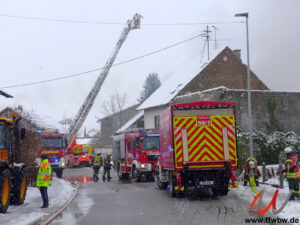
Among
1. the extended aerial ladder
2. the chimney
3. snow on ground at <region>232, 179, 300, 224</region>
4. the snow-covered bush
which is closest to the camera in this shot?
snow on ground at <region>232, 179, 300, 224</region>

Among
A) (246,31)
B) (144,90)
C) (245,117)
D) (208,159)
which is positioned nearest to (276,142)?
(245,117)

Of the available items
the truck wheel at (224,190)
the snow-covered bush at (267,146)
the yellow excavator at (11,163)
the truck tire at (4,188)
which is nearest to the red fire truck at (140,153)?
the snow-covered bush at (267,146)

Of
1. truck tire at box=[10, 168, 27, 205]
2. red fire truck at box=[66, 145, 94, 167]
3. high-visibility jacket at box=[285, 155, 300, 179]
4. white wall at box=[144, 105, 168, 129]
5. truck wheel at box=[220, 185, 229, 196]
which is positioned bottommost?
red fire truck at box=[66, 145, 94, 167]

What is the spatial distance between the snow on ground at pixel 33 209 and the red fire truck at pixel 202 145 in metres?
4.00

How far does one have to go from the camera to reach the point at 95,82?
33.8 m

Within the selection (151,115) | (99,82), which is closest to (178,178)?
(99,82)

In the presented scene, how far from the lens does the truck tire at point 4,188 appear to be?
1126cm

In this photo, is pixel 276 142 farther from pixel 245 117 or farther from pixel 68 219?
pixel 68 219

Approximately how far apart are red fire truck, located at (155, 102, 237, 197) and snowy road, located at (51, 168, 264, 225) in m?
0.67

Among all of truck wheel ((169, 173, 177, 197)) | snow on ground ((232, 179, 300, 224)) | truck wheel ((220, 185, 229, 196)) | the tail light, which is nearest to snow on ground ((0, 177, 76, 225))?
truck wheel ((169, 173, 177, 197))

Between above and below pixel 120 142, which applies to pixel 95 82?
above

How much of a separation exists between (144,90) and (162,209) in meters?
78.1

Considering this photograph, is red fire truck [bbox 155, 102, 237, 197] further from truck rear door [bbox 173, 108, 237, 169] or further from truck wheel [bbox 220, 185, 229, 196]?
truck wheel [bbox 220, 185, 229, 196]

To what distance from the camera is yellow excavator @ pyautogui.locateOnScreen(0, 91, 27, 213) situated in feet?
39.1
